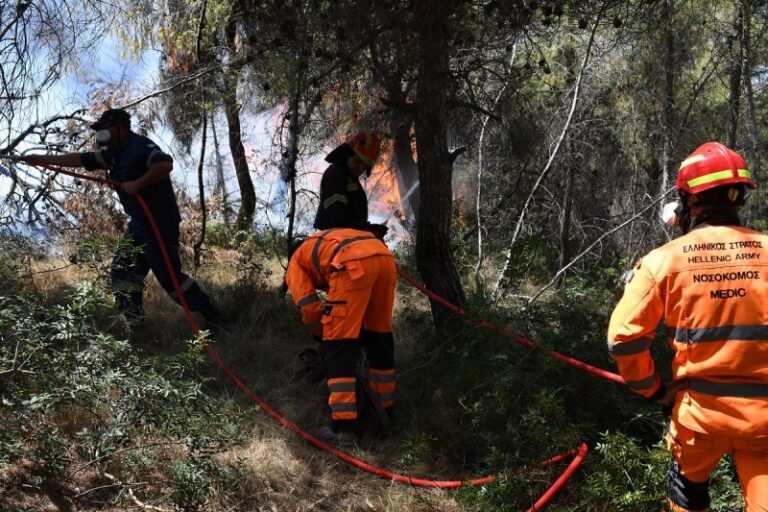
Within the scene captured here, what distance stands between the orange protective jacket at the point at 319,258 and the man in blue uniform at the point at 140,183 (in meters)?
1.50

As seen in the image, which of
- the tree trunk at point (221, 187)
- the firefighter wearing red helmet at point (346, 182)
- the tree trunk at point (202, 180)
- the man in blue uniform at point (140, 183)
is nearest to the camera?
the firefighter wearing red helmet at point (346, 182)

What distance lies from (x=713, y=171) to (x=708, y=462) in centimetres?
111

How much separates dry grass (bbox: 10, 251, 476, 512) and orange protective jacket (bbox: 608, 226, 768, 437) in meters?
1.58

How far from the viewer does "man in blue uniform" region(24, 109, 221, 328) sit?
5.29 metres

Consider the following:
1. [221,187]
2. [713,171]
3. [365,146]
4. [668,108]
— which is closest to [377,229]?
[365,146]

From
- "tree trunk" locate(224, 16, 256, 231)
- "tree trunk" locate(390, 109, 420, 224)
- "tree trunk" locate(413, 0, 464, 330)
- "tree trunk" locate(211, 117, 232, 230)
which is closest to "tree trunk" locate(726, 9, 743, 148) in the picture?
"tree trunk" locate(390, 109, 420, 224)

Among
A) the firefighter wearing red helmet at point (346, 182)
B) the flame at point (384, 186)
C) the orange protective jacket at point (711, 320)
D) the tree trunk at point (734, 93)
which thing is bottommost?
the orange protective jacket at point (711, 320)

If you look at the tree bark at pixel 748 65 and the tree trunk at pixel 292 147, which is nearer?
the tree trunk at pixel 292 147

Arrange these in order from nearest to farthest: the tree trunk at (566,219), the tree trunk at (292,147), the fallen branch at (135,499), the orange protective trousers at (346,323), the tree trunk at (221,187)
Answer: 1. the fallen branch at (135,499)
2. the orange protective trousers at (346,323)
3. the tree trunk at (292,147)
4. the tree trunk at (221,187)
5. the tree trunk at (566,219)

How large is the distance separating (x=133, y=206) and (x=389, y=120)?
272 centimetres

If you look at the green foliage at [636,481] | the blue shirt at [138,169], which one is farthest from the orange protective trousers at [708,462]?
the blue shirt at [138,169]

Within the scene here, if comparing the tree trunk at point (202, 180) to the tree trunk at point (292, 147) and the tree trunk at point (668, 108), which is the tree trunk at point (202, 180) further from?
the tree trunk at point (668, 108)

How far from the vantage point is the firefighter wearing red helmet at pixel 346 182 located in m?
4.70

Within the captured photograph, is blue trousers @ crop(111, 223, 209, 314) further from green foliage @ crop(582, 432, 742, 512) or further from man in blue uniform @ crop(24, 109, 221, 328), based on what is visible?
green foliage @ crop(582, 432, 742, 512)
